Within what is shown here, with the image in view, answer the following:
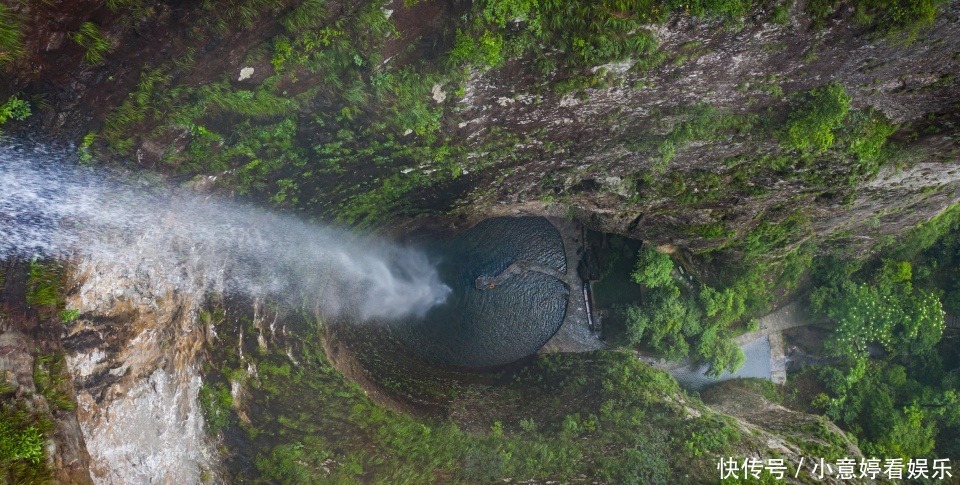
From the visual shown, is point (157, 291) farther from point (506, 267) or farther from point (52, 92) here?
point (506, 267)

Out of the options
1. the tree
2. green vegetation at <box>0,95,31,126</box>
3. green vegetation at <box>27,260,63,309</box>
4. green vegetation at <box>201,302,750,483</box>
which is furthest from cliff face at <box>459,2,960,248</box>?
green vegetation at <box>27,260,63,309</box>

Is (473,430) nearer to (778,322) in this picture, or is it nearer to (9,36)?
(9,36)

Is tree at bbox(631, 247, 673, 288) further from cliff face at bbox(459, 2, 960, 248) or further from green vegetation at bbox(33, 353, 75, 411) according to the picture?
green vegetation at bbox(33, 353, 75, 411)

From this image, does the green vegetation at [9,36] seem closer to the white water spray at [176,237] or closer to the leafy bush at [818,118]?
the white water spray at [176,237]

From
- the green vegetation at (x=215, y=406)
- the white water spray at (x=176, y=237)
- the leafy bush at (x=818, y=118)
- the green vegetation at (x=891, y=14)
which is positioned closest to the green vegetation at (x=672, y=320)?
the leafy bush at (x=818, y=118)

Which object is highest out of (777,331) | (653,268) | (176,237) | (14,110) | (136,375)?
(14,110)

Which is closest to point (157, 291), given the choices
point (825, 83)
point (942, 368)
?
point (825, 83)

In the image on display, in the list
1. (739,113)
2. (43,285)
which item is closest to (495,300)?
(739,113)

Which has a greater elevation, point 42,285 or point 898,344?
point 42,285
